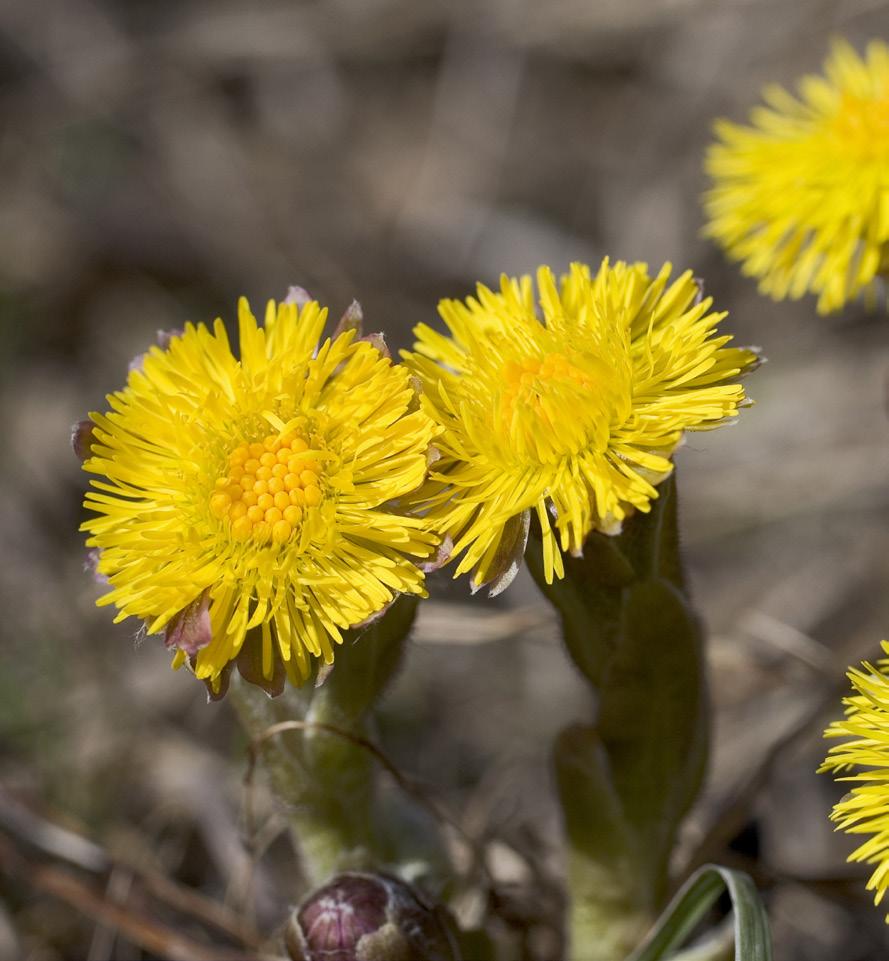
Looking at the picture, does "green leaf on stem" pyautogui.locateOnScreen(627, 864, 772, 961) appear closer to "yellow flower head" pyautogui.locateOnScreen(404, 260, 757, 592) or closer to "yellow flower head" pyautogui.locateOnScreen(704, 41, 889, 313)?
"yellow flower head" pyautogui.locateOnScreen(404, 260, 757, 592)

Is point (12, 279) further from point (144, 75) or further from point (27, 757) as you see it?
point (27, 757)

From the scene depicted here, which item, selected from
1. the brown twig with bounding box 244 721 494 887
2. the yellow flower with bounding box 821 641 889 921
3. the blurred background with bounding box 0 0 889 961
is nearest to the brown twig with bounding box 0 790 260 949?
the blurred background with bounding box 0 0 889 961

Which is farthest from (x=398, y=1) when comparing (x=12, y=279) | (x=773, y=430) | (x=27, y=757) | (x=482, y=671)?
(x=27, y=757)

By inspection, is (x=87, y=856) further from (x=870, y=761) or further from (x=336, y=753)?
(x=870, y=761)

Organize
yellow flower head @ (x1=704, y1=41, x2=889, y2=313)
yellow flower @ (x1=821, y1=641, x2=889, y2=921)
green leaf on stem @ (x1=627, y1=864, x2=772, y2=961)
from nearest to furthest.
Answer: yellow flower @ (x1=821, y1=641, x2=889, y2=921)
green leaf on stem @ (x1=627, y1=864, x2=772, y2=961)
yellow flower head @ (x1=704, y1=41, x2=889, y2=313)

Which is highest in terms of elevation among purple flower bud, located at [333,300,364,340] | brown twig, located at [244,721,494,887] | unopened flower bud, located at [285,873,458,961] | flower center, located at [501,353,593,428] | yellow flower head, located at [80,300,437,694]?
purple flower bud, located at [333,300,364,340]
